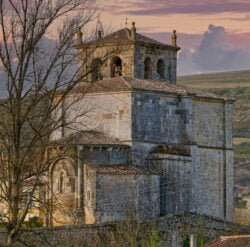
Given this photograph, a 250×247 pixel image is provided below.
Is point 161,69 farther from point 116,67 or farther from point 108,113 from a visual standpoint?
point 108,113

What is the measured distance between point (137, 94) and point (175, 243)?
22.5 ft

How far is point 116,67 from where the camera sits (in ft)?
179

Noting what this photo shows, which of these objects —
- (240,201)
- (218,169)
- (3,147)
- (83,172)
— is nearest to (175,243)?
(83,172)

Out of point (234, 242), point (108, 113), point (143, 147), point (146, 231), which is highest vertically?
point (108, 113)

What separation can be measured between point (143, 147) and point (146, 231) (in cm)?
560

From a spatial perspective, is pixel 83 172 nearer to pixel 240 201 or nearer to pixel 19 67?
pixel 19 67

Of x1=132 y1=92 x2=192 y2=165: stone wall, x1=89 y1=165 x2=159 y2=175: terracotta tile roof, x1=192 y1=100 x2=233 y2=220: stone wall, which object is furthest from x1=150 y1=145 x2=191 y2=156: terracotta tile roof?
x1=89 y1=165 x2=159 y2=175: terracotta tile roof

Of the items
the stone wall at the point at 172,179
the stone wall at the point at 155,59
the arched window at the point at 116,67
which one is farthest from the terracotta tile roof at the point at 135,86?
the stone wall at the point at 172,179

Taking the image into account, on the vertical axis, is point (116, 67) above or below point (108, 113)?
above

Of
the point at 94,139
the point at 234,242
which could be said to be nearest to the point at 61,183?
the point at 94,139

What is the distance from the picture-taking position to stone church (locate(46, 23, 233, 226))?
46.6 m

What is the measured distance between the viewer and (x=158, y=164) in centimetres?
4950

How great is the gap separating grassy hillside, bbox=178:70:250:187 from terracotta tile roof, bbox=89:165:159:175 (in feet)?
208

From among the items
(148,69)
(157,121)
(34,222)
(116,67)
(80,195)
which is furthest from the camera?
(148,69)
